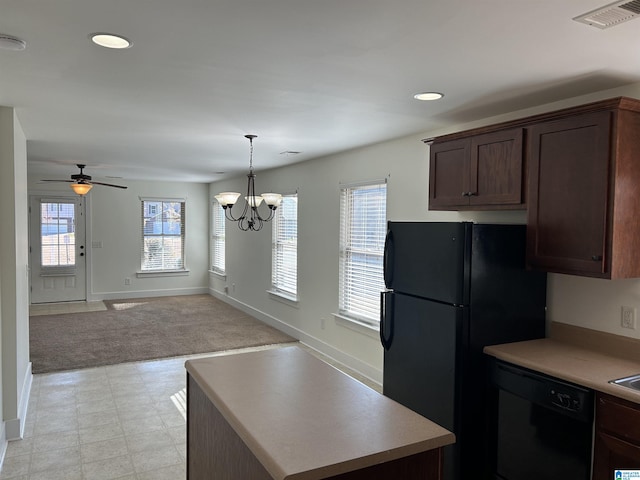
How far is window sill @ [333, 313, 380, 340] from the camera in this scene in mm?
4759

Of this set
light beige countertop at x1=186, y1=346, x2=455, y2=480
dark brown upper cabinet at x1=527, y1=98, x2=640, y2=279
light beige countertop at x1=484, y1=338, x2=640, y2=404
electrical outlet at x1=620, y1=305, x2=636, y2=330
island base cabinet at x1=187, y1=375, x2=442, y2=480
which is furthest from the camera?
Result: electrical outlet at x1=620, y1=305, x2=636, y2=330

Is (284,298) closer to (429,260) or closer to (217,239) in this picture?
(217,239)

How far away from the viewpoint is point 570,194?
265 centimetres

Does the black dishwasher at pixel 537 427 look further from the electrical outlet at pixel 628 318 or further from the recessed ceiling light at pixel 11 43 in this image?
the recessed ceiling light at pixel 11 43

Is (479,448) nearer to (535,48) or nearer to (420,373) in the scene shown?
(420,373)

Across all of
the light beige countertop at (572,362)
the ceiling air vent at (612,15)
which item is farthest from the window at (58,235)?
the ceiling air vent at (612,15)

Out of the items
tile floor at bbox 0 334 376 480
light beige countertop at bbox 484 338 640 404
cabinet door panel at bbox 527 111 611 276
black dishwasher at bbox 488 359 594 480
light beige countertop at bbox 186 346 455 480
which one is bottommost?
tile floor at bbox 0 334 376 480

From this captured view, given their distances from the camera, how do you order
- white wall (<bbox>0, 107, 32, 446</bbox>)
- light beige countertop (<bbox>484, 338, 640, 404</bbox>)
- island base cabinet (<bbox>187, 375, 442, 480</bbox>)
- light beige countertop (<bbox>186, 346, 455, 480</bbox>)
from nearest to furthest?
light beige countertop (<bbox>186, 346, 455, 480</bbox>)
island base cabinet (<bbox>187, 375, 442, 480</bbox>)
light beige countertop (<bbox>484, 338, 640, 404</bbox>)
white wall (<bbox>0, 107, 32, 446</bbox>)

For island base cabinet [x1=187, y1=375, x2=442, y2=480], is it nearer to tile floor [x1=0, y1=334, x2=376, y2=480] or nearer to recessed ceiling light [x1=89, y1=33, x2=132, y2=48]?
tile floor [x1=0, y1=334, x2=376, y2=480]

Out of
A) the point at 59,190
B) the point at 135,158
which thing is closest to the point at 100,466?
the point at 135,158

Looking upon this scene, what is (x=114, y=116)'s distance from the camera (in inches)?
143

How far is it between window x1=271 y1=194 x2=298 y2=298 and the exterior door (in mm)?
4411

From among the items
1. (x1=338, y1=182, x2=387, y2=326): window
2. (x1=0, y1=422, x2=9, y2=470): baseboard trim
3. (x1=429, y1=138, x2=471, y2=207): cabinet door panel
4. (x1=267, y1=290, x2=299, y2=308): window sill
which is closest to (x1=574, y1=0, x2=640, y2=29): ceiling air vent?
(x1=429, y1=138, x2=471, y2=207): cabinet door panel

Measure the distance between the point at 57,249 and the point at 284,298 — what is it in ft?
16.5
